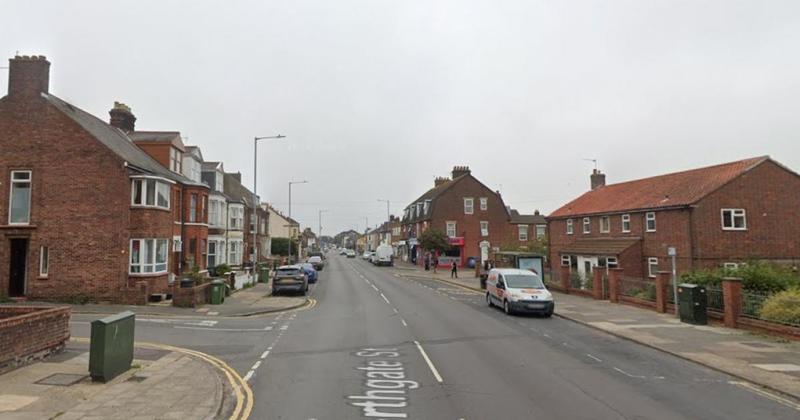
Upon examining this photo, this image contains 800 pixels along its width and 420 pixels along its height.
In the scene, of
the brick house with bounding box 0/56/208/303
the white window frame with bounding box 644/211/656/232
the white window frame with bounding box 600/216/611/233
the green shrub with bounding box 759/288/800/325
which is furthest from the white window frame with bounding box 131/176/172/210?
the white window frame with bounding box 600/216/611/233

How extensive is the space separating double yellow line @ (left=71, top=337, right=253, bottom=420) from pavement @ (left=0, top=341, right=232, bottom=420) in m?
0.18

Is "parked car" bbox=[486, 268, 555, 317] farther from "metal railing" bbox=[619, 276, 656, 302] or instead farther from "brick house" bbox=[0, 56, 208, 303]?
"brick house" bbox=[0, 56, 208, 303]

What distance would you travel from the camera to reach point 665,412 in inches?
305

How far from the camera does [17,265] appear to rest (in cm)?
2147

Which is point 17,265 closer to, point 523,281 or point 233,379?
point 233,379

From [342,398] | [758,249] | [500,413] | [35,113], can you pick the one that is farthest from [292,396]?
[758,249]

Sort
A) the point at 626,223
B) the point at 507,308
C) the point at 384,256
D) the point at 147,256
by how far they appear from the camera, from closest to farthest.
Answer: the point at 507,308 → the point at 147,256 → the point at 626,223 → the point at 384,256

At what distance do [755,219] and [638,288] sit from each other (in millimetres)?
11770

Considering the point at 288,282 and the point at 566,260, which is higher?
the point at 566,260

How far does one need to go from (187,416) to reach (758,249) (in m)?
32.5

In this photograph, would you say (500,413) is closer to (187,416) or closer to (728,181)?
(187,416)

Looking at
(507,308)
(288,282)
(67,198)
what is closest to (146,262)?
(67,198)

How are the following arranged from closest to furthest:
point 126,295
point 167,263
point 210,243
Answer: point 126,295 < point 167,263 < point 210,243

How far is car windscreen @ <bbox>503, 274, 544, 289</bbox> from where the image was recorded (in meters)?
20.5
